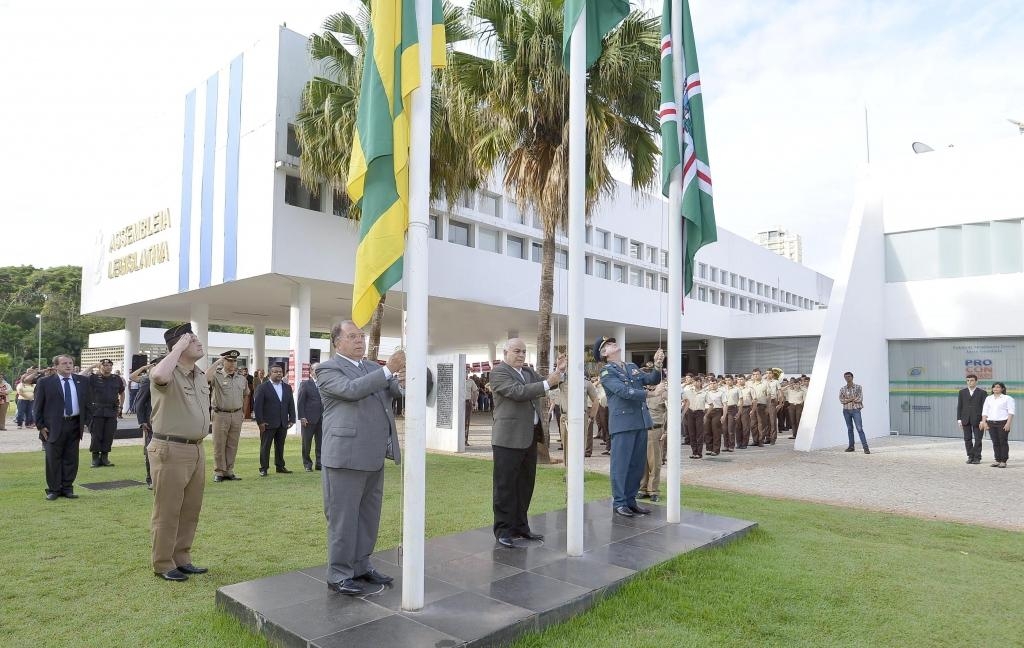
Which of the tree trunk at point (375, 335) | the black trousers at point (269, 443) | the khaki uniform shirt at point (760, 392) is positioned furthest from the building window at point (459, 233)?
the black trousers at point (269, 443)

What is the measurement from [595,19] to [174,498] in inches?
206

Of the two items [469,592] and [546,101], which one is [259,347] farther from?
[469,592]

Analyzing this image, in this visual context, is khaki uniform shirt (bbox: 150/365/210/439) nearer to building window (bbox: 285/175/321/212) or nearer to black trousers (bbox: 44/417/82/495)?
black trousers (bbox: 44/417/82/495)

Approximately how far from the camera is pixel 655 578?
4.81 metres

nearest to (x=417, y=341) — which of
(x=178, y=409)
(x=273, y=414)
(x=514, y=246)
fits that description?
(x=178, y=409)

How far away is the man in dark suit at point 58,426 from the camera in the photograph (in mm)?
8172

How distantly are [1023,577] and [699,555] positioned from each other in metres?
2.61

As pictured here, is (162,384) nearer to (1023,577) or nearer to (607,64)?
(1023,577)

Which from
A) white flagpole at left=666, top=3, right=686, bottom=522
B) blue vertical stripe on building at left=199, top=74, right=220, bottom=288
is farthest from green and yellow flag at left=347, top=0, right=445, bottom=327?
blue vertical stripe on building at left=199, top=74, right=220, bottom=288

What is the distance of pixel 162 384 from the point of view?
4848mm

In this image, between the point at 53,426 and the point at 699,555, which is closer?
the point at 699,555

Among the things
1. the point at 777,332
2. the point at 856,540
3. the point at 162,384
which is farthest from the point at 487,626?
the point at 777,332

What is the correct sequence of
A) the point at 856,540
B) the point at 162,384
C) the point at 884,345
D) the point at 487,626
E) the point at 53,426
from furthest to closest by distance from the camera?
the point at 884,345, the point at 53,426, the point at 856,540, the point at 162,384, the point at 487,626

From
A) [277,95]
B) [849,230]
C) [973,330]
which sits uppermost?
[277,95]
